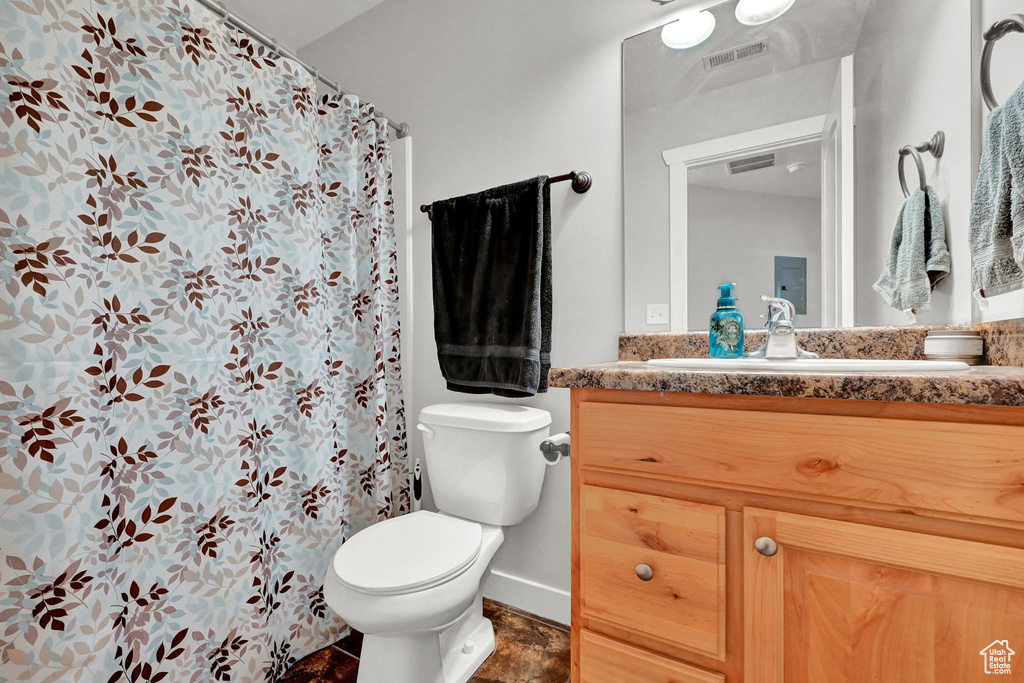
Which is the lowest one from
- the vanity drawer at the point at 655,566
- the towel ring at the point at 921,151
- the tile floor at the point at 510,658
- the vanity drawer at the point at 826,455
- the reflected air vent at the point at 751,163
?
the tile floor at the point at 510,658

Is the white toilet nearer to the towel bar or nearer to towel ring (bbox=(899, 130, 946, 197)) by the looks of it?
the towel bar

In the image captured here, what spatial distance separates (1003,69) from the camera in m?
0.83

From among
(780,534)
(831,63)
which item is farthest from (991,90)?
(780,534)

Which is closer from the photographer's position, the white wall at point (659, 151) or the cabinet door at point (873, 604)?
the cabinet door at point (873, 604)

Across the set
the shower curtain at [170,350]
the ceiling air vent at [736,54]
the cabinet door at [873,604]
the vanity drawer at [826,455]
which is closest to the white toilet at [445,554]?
the shower curtain at [170,350]

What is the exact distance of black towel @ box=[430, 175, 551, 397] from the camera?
4.49 ft

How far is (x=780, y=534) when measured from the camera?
0.63m

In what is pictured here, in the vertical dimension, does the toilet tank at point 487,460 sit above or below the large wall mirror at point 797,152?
below

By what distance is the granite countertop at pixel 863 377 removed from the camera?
1.70ft

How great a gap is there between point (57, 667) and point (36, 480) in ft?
1.29

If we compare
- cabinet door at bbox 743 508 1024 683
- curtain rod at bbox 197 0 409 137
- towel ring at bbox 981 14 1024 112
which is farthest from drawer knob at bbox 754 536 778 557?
curtain rod at bbox 197 0 409 137

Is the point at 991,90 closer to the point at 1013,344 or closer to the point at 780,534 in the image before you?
the point at 1013,344

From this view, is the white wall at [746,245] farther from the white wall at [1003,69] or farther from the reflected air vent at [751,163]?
the white wall at [1003,69]

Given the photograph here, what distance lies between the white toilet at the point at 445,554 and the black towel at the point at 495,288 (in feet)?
0.48
